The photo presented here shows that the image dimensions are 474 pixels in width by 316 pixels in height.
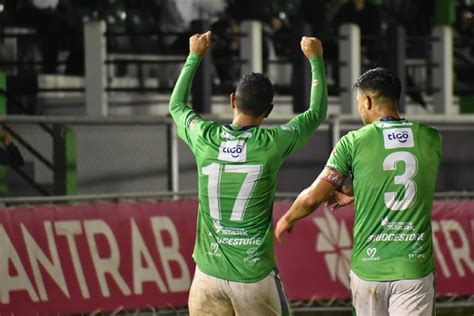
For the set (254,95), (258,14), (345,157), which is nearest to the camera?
(345,157)

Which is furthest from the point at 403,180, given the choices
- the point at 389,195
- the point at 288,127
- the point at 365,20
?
the point at 365,20

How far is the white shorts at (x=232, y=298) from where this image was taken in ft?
27.4

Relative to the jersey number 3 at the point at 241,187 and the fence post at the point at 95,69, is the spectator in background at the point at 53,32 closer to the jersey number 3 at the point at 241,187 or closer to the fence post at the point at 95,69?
the fence post at the point at 95,69

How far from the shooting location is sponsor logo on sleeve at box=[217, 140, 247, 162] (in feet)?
27.8

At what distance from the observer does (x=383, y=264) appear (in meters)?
8.27

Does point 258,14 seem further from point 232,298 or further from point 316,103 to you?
point 232,298

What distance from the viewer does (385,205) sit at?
8273 mm

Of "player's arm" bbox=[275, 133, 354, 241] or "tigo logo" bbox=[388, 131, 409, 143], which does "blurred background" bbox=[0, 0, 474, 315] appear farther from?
"tigo logo" bbox=[388, 131, 409, 143]

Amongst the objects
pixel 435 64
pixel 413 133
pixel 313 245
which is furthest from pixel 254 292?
pixel 435 64

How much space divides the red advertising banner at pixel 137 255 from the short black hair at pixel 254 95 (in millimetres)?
5425

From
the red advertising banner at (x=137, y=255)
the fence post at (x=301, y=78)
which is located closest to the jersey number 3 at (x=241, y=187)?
the red advertising banner at (x=137, y=255)

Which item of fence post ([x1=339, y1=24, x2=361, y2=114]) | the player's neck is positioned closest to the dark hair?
the player's neck

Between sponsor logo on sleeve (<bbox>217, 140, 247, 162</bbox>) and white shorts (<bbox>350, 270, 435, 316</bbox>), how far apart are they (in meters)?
0.97

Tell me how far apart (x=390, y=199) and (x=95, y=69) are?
10.4 m
